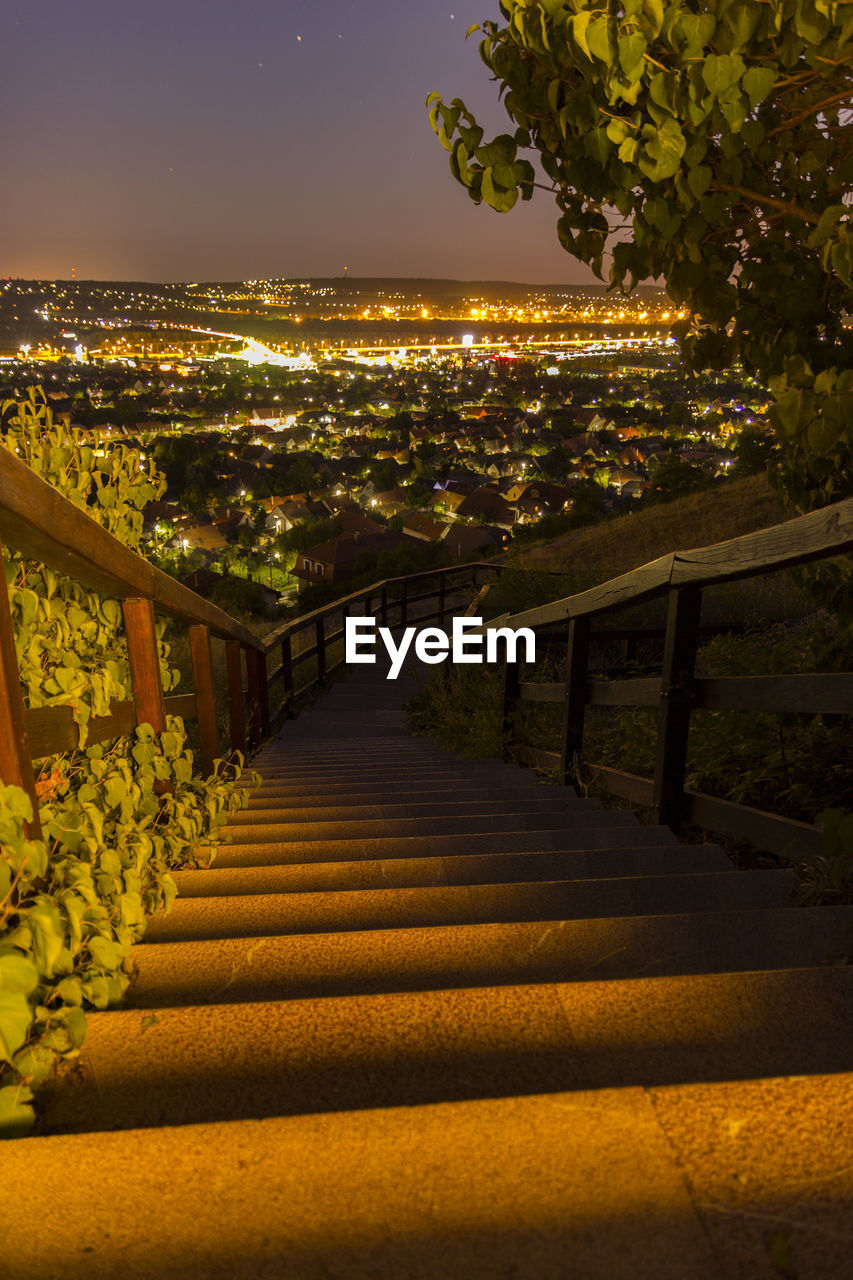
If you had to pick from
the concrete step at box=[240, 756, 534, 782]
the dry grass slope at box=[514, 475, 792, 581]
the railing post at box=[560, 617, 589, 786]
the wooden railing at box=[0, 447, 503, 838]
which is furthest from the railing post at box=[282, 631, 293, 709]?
the dry grass slope at box=[514, 475, 792, 581]

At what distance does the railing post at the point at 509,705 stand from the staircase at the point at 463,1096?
8.02 feet

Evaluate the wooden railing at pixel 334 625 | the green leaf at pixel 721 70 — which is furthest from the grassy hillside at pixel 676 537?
the green leaf at pixel 721 70

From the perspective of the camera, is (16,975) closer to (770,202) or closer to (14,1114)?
(14,1114)

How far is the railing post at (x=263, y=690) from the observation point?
4.67 meters

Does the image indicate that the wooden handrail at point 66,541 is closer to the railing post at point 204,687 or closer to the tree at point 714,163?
the railing post at point 204,687

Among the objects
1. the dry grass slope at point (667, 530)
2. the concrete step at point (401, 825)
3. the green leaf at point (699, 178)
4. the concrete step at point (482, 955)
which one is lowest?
the dry grass slope at point (667, 530)

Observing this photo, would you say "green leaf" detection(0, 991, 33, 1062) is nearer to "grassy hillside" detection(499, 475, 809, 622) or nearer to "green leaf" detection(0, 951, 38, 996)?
"green leaf" detection(0, 951, 38, 996)

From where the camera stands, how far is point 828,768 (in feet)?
7.48

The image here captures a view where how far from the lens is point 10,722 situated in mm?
1198

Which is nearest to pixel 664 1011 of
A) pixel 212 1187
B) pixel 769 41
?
pixel 212 1187

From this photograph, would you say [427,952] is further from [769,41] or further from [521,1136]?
[769,41]

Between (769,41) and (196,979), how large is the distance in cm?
227

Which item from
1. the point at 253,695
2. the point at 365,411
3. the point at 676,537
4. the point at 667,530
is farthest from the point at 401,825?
the point at 365,411

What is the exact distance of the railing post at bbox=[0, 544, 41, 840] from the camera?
1.19m
